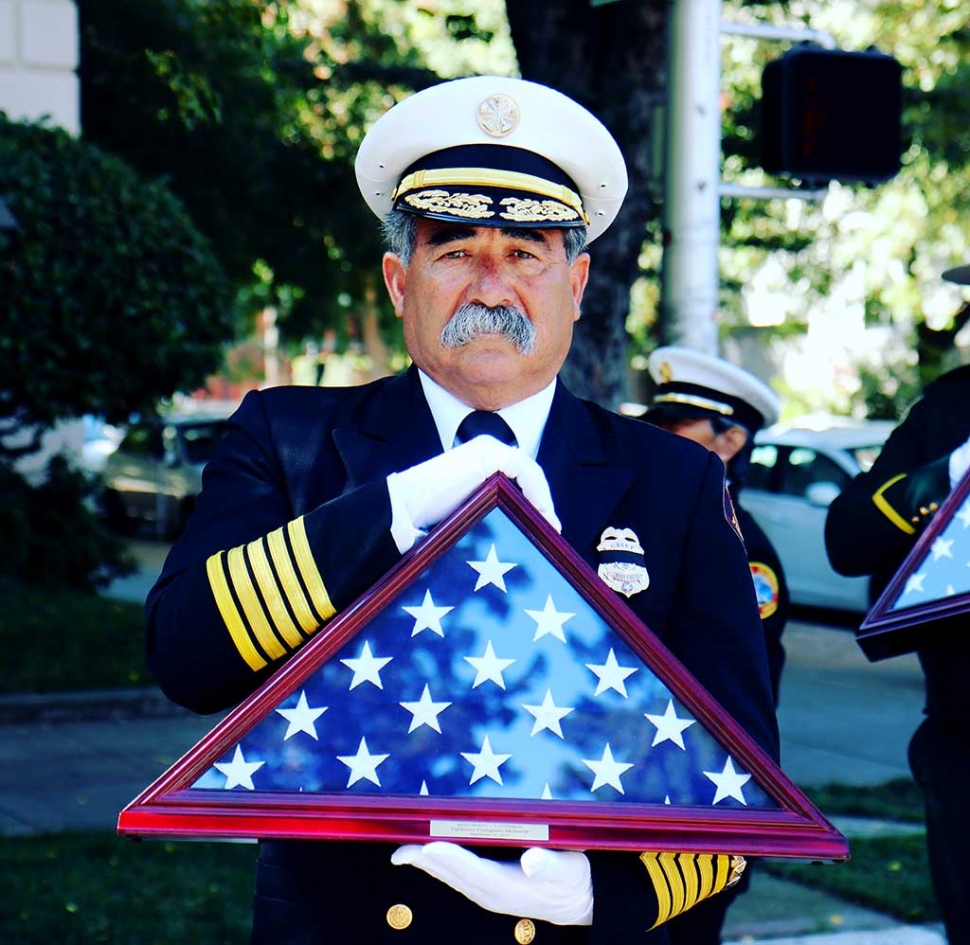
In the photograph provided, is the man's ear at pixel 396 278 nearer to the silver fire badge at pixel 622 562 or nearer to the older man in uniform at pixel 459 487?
the older man in uniform at pixel 459 487

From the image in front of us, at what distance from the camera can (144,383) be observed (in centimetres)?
1063

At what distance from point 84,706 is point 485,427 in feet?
22.9

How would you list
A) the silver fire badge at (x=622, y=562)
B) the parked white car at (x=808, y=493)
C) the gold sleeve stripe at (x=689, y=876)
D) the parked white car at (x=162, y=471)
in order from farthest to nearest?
the parked white car at (x=162, y=471) → the parked white car at (x=808, y=493) → the silver fire badge at (x=622, y=562) → the gold sleeve stripe at (x=689, y=876)

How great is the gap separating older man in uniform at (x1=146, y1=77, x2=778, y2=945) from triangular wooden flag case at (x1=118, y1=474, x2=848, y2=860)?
70mm

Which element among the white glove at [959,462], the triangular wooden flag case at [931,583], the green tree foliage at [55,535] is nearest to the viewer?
the triangular wooden flag case at [931,583]

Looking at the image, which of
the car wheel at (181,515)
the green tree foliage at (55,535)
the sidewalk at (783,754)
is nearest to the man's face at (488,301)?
the sidewalk at (783,754)

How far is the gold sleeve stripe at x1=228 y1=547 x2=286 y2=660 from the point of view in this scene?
78.4 inches

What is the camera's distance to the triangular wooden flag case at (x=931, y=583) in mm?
3359

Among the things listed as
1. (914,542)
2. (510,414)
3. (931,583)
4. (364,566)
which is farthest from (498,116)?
(914,542)

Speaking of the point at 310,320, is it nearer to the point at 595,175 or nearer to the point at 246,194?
the point at 246,194

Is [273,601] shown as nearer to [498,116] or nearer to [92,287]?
[498,116]

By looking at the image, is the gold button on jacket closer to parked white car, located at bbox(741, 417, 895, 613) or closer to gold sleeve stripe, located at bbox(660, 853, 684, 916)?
gold sleeve stripe, located at bbox(660, 853, 684, 916)

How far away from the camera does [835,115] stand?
6539 mm

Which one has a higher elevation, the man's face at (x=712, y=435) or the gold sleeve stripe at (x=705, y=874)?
the gold sleeve stripe at (x=705, y=874)
